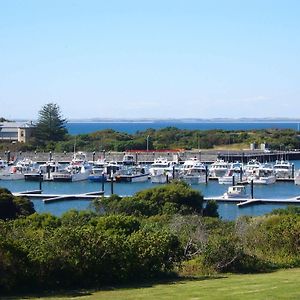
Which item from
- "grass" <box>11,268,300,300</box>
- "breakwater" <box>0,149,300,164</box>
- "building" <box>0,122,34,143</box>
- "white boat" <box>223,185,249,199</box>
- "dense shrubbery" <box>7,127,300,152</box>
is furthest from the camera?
"building" <box>0,122,34,143</box>

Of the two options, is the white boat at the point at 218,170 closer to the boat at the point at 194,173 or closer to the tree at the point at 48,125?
the boat at the point at 194,173

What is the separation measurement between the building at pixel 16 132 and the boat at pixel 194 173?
4307 centimetres

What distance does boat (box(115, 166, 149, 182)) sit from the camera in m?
79.0

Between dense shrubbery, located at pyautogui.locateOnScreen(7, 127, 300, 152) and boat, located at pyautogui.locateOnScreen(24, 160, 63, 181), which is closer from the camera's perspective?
boat, located at pyautogui.locateOnScreen(24, 160, 63, 181)

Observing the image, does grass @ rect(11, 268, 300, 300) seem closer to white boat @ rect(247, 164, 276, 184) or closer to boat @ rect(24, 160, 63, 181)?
white boat @ rect(247, 164, 276, 184)

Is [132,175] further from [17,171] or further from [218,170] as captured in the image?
[17,171]

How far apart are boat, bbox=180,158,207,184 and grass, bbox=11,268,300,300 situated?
5987cm

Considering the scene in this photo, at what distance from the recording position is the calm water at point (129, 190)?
53875mm

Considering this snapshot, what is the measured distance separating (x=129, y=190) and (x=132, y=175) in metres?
9.37

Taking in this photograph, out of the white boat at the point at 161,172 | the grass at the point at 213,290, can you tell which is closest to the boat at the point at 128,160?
the white boat at the point at 161,172

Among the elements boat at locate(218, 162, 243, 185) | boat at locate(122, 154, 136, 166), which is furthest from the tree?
boat at locate(218, 162, 243, 185)

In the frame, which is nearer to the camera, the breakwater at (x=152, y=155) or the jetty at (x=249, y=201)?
the jetty at (x=249, y=201)

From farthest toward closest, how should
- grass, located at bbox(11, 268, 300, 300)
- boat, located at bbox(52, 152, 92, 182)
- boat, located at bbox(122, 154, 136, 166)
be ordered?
boat, located at bbox(122, 154, 136, 166)
boat, located at bbox(52, 152, 92, 182)
grass, located at bbox(11, 268, 300, 300)

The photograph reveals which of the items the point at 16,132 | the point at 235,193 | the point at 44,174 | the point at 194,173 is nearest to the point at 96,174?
the point at 44,174
